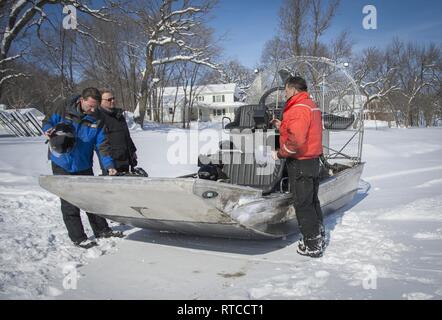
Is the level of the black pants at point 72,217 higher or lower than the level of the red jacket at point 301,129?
lower

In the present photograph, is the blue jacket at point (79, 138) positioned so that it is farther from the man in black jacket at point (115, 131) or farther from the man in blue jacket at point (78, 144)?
the man in black jacket at point (115, 131)

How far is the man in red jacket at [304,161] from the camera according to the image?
3.70 m

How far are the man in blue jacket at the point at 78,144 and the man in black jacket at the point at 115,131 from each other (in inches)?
12.3

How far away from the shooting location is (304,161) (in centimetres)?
377

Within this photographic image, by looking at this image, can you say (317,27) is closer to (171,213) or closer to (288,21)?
(288,21)

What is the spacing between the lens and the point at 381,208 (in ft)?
18.3

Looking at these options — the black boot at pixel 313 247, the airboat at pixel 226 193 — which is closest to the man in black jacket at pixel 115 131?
the airboat at pixel 226 193

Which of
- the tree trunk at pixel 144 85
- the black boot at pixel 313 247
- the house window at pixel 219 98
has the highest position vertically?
the house window at pixel 219 98

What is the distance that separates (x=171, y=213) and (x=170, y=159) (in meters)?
7.94

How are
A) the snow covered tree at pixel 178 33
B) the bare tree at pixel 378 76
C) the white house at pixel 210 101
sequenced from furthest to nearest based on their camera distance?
the white house at pixel 210 101
the bare tree at pixel 378 76
the snow covered tree at pixel 178 33

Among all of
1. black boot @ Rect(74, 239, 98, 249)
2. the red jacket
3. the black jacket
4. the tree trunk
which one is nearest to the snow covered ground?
black boot @ Rect(74, 239, 98, 249)

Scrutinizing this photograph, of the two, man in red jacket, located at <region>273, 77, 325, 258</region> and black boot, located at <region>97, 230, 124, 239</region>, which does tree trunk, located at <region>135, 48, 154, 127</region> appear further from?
man in red jacket, located at <region>273, 77, 325, 258</region>

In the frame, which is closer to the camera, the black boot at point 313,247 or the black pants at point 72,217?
the black boot at point 313,247
